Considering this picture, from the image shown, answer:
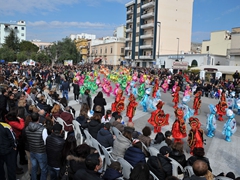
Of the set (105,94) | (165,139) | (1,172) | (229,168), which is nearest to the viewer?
(1,172)

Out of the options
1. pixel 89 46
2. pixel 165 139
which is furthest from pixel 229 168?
pixel 89 46

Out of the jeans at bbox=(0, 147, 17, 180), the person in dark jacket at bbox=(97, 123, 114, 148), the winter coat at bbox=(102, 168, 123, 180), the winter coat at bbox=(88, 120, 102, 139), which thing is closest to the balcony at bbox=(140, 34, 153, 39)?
the winter coat at bbox=(88, 120, 102, 139)

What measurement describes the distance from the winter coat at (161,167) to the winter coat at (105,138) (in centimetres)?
148

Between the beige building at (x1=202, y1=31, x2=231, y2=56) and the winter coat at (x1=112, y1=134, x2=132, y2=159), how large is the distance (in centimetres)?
4922

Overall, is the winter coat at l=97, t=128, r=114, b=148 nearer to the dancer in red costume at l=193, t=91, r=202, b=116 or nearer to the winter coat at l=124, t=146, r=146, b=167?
the winter coat at l=124, t=146, r=146, b=167

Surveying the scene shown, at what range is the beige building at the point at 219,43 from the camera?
50.3m

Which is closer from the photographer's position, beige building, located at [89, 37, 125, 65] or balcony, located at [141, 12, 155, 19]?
balcony, located at [141, 12, 155, 19]

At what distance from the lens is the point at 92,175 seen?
3.43 m

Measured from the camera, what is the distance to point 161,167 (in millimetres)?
4508

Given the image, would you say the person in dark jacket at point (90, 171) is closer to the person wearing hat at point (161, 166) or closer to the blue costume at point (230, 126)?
the person wearing hat at point (161, 166)

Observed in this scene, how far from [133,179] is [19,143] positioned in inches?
143

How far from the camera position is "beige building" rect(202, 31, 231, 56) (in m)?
50.3

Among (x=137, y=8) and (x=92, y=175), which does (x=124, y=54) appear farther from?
(x=92, y=175)

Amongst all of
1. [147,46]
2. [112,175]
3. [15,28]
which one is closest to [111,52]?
[147,46]
